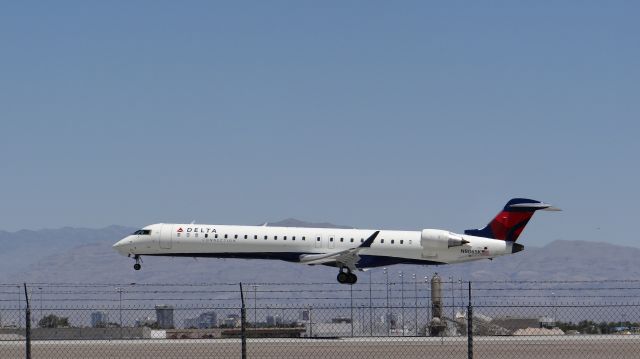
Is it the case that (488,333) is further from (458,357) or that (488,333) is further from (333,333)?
(458,357)

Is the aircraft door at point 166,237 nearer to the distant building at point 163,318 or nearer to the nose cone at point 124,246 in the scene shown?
the nose cone at point 124,246

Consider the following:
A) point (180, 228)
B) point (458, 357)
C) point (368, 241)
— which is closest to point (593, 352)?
point (458, 357)

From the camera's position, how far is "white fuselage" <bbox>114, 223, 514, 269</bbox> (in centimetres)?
6856

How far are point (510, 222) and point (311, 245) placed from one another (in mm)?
12237

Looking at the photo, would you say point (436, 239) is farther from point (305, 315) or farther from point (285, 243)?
point (305, 315)

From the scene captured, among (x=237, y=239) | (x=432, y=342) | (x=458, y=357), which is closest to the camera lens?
(x=458, y=357)

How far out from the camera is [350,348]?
136 feet

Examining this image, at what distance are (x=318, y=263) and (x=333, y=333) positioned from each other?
25.0 feet

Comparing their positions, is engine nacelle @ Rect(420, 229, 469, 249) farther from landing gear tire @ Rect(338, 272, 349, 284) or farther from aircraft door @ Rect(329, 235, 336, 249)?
aircraft door @ Rect(329, 235, 336, 249)

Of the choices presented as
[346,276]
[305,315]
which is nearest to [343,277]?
[346,276]

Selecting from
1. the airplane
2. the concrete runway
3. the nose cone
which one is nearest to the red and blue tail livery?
the airplane

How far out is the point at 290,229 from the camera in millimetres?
69938

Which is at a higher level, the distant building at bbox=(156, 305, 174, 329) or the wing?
the wing

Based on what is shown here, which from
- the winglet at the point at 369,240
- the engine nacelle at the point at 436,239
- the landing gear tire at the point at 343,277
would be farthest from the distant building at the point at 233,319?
the engine nacelle at the point at 436,239
